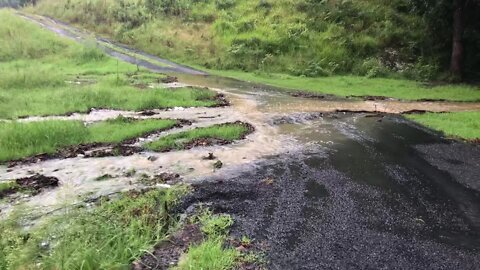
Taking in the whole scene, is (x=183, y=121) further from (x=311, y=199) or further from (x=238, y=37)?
(x=238, y=37)


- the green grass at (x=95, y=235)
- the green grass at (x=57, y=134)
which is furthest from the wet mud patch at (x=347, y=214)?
the green grass at (x=57, y=134)

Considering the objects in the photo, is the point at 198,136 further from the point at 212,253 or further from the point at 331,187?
the point at 212,253

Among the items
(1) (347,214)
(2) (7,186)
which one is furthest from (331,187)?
(2) (7,186)

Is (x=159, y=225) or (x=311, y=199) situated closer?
(x=159, y=225)

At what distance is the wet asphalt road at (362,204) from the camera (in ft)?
26.2

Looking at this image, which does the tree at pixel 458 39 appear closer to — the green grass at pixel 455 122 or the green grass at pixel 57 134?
the green grass at pixel 455 122

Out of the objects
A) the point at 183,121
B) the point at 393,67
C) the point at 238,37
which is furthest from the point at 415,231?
the point at 238,37

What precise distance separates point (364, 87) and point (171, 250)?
23.1 meters

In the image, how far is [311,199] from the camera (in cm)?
1051

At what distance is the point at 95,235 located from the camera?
25.1 feet

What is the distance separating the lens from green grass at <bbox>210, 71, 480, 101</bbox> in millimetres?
25672

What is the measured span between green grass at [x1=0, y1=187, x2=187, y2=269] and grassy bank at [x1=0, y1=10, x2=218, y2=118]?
37.4 ft

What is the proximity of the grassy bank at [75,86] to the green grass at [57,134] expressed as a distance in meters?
3.48

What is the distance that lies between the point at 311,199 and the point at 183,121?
9.55 metres
